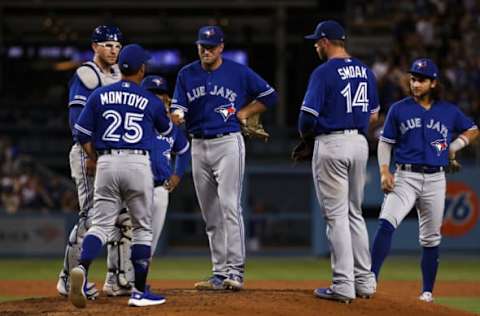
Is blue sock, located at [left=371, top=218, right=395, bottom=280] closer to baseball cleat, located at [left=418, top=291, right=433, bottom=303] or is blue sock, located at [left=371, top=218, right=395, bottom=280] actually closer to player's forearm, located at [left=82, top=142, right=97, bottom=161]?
baseball cleat, located at [left=418, top=291, right=433, bottom=303]

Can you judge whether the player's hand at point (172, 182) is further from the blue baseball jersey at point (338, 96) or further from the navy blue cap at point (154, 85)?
the blue baseball jersey at point (338, 96)

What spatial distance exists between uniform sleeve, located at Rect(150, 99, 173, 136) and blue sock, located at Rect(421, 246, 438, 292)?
10.2 ft

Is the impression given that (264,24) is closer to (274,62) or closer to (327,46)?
(274,62)

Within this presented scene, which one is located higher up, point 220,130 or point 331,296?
point 220,130

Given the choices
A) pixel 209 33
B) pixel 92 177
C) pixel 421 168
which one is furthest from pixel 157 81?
pixel 421 168

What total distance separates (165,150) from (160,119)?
1.50 m

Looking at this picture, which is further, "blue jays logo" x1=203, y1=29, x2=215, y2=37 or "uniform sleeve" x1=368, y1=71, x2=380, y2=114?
"blue jays logo" x1=203, y1=29, x2=215, y2=37

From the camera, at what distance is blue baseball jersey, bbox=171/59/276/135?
29.3 ft

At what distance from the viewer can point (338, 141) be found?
27.2 ft

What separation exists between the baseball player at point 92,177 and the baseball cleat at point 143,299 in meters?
0.72

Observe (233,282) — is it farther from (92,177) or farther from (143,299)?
(92,177)

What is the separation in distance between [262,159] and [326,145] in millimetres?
14408

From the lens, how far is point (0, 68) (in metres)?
30.9

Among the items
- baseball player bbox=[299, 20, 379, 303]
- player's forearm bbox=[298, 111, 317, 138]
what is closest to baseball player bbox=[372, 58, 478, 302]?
baseball player bbox=[299, 20, 379, 303]
